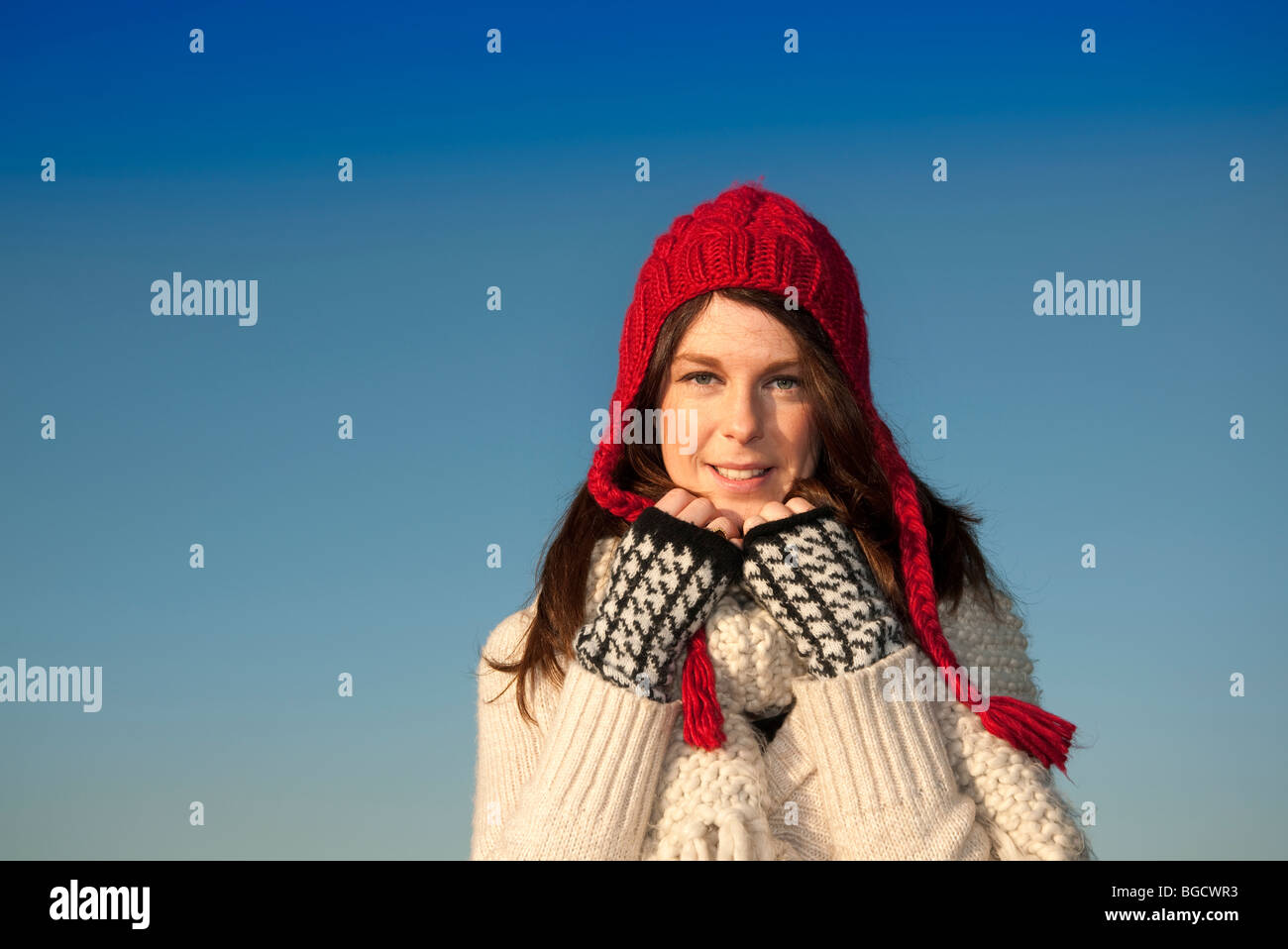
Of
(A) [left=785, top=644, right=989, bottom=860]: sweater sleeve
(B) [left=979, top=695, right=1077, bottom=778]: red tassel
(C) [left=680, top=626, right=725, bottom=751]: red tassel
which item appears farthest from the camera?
(B) [left=979, top=695, right=1077, bottom=778]: red tassel

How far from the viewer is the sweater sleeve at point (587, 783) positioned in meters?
3.52

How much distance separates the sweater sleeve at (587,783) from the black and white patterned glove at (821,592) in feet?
1.49

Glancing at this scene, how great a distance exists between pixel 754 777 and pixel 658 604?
576 mm

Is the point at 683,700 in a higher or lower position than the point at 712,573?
lower

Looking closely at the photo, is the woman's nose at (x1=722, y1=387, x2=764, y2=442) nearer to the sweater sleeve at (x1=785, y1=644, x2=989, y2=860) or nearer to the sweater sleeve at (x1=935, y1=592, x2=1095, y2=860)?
the sweater sleeve at (x1=785, y1=644, x2=989, y2=860)

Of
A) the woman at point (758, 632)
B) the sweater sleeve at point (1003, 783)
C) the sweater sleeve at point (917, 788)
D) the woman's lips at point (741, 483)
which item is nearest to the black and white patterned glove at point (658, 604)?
the woman at point (758, 632)

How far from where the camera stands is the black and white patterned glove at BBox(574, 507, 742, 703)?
370cm

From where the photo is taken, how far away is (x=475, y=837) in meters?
3.96

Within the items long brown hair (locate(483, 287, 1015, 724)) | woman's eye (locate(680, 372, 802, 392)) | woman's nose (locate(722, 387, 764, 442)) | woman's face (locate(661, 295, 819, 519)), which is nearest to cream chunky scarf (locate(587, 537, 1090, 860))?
long brown hair (locate(483, 287, 1015, 724))

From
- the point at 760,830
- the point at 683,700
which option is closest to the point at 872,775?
the point at 760,830

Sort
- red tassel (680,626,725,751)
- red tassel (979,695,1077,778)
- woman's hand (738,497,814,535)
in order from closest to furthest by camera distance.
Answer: red tassel (680,626,725,751), red tassel (979,695,1077,778), woman's hand (738,497,814,535)

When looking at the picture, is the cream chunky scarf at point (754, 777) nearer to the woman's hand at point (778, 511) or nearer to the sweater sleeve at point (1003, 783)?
the sweater sleeve at point (1003, 783)

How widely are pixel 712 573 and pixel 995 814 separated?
3.53 feet
